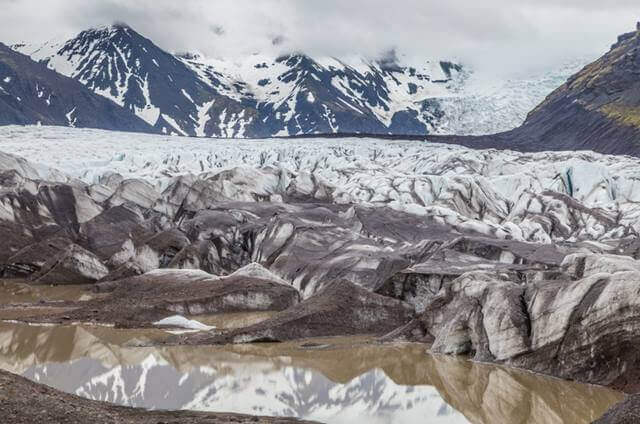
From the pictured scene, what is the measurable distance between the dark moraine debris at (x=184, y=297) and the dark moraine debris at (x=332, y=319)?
463 centimetres

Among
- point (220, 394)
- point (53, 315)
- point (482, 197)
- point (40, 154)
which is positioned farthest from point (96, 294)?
point (40, 154)

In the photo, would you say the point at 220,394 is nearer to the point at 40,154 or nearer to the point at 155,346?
the point at 155,346

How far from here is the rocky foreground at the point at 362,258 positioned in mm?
21953

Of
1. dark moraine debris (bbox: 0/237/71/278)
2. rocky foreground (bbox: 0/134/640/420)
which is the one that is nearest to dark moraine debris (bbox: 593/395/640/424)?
rocky foreground (bbox: 0/134/640/420)

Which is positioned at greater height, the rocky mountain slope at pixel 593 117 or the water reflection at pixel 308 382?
the rocky mountain slope at pixel 593 117

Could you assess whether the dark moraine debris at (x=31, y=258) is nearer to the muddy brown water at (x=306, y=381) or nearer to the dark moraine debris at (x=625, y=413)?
the muddy brown water at (x=306, y=381)

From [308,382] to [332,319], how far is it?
27.0 ft

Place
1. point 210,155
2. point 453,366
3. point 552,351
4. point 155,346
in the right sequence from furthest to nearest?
1. point 210,155
2. point 155,346
3. point 453,366
4. point 552,351

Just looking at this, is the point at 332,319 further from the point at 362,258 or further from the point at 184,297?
the point at 362,258

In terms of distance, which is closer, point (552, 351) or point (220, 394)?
point (220, 394)

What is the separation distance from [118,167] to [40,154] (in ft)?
48.6


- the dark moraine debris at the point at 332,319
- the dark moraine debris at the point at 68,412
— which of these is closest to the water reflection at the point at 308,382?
the dark moraine debris at the point at 332,319

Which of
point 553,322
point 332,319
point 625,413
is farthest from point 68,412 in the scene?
Result: point 332,319

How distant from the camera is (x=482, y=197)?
7331 cm
